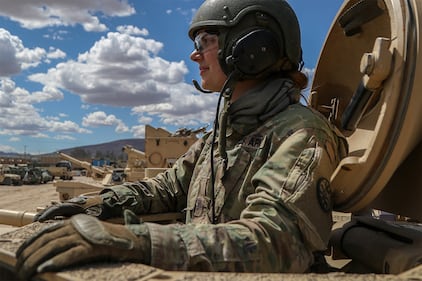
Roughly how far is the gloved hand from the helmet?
1.16 meters

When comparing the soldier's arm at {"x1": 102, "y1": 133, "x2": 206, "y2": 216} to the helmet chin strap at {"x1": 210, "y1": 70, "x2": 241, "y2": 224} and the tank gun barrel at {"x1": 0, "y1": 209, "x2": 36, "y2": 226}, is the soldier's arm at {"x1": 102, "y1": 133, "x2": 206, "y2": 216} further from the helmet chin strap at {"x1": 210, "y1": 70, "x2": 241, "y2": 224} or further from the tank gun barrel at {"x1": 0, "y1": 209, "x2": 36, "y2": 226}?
the tank gun barrel at {"x1": 0, "y1": 209, "x2": 36, "y2": 226}

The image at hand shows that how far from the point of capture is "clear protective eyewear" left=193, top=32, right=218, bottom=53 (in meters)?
2.38

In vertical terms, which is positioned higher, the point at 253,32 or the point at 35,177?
the point at 253,32

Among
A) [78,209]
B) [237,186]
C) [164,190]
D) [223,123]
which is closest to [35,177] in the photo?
[164,190]

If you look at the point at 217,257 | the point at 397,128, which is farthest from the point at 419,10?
the point at 217,257

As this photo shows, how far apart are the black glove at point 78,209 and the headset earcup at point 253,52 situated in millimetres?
967

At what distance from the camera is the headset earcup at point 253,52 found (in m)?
2.21

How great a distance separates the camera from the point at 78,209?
233 cm

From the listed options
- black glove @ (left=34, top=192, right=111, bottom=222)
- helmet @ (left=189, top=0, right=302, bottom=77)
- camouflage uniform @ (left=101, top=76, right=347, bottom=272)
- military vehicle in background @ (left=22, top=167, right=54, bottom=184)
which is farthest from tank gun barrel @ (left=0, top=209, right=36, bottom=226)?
military vehicle in background @ (left=22, top=167, right=54, bottom=184)

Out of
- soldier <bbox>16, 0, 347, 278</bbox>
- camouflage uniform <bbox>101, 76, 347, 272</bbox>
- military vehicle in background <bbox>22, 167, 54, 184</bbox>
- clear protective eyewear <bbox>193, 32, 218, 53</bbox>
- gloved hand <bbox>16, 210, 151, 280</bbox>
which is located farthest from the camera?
military vehicle in background <bbox>22, 167, 54, 184</bbox>

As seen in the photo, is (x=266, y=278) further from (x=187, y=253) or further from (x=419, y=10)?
(x=419, y=10)

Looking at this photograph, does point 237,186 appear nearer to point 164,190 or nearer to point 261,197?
point 261,197

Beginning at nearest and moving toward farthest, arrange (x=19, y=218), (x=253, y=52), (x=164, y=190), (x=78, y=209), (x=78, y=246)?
(x=78, y=246)
(x=253, y=52)
(x=78, y=209)
(x=164, y=190)
(x=19, y=218)

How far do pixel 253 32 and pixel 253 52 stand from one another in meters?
0.10
